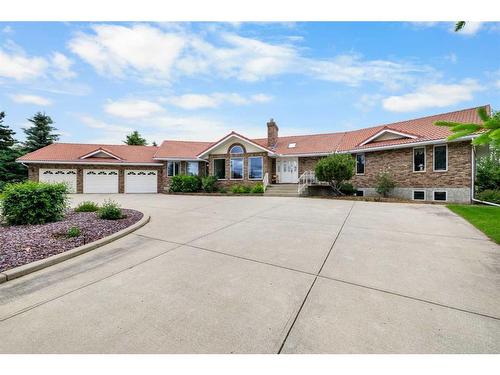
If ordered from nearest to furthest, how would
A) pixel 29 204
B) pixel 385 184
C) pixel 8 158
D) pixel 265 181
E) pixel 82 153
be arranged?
pixel 29 204
pixel 385 184
pixel 265 181
pixel 82 153
pixel 8 158

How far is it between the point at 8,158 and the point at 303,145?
32.3 m

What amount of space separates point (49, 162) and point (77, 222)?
17.8 m

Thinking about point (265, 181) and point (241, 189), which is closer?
point (241, 189)

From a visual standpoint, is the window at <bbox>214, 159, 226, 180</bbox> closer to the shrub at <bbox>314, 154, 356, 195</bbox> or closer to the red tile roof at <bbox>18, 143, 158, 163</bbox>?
the red tile roof at <bbox>18, 143, 158, 163</bbox>

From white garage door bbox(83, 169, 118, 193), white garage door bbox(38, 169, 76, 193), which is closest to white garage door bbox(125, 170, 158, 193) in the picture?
white garage door bbox(83, 169, 118, 193)

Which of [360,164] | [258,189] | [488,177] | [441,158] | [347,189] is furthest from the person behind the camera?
[488,177]

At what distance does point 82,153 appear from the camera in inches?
806

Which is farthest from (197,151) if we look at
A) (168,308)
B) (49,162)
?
(168,308)

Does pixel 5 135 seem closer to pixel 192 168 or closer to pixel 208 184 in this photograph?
pixel 192 168

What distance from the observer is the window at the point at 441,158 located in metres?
12.6

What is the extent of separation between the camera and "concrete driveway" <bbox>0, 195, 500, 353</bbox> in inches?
77.4

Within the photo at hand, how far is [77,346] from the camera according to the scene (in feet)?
6.32

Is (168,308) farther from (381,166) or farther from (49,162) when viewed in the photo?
(49,162)

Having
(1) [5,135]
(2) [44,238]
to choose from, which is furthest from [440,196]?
(1) [5,135]
